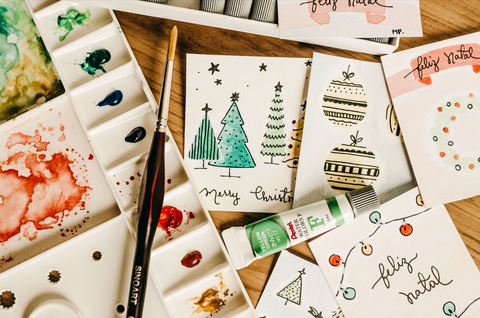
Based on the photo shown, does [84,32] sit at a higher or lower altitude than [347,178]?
higher

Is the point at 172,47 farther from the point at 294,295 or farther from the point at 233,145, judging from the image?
the point at 294,295

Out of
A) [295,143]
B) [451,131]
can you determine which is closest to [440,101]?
[451,131]

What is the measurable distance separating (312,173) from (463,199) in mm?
271

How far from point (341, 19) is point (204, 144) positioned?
31 cm

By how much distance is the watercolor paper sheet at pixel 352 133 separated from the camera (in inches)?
21.8

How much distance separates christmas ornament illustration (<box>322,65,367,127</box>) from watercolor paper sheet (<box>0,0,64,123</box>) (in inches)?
18.5

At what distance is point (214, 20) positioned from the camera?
1.64 ft

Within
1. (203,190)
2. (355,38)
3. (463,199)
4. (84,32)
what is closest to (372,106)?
(355,38)

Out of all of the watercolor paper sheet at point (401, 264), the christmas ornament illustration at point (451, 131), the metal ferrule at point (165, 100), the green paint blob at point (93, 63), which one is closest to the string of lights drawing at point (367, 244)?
the watercolor paper sheet at point (401, 264)

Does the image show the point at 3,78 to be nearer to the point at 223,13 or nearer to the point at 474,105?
the point at 223,13

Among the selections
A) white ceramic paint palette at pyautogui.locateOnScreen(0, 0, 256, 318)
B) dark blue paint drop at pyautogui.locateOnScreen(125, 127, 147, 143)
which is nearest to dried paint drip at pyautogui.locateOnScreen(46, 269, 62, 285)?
white ceramic paint palette at pyautogui.locateOnScreen(0, 0, 256, 318)

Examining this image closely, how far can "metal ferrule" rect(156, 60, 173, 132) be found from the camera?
19.1 inches

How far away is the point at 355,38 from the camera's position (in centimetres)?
52

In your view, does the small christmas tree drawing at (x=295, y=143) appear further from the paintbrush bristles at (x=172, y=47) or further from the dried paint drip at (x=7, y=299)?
the dried paint drip at (x=7, y=299)
